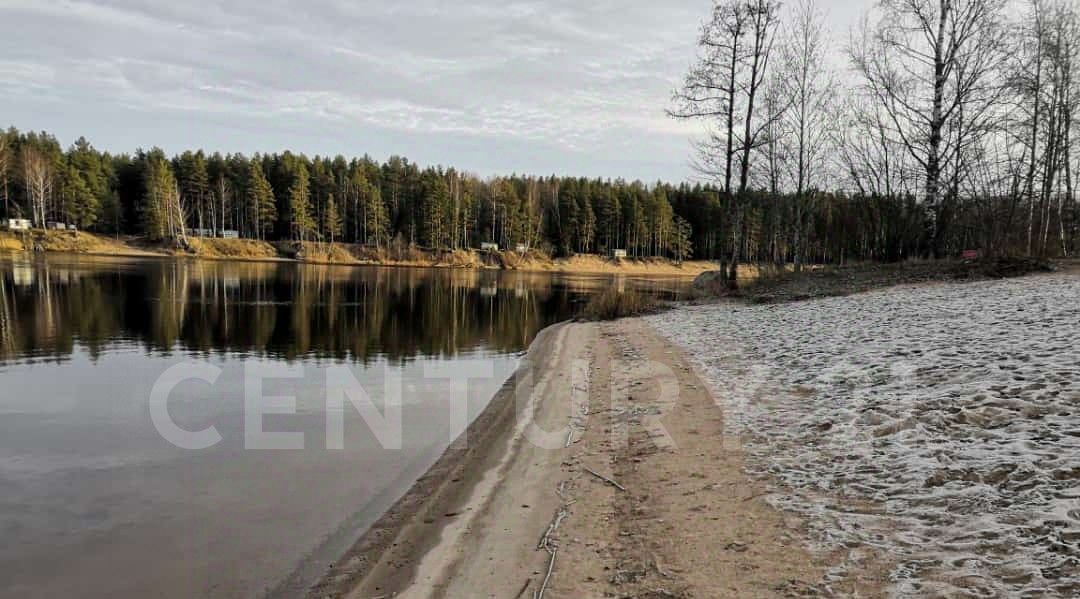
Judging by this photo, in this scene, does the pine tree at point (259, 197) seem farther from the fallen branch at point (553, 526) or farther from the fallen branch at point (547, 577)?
the fallen branch at point (547, 577)

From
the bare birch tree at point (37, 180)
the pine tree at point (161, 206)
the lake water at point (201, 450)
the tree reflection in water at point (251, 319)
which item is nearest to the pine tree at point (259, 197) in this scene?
the pine tree at point (161, 206)

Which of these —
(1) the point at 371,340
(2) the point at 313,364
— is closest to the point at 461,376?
(2) the point at 313,364

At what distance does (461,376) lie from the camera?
14445mm

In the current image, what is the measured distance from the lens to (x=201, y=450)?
335 inches

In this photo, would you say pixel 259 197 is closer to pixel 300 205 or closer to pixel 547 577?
pixel 300 205

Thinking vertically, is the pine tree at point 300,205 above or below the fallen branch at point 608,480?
above

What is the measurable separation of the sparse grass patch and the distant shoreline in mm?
65507

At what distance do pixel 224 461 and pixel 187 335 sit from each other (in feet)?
40.7

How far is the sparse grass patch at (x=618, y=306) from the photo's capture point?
22703 mm

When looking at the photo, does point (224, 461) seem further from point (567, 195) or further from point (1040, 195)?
point (567, 195)

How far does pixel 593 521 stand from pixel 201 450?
6.11 m

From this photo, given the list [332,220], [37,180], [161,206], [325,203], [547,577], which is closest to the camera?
[547,577]

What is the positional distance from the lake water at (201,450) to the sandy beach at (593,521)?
702mm

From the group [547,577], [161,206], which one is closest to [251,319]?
[547,577]
